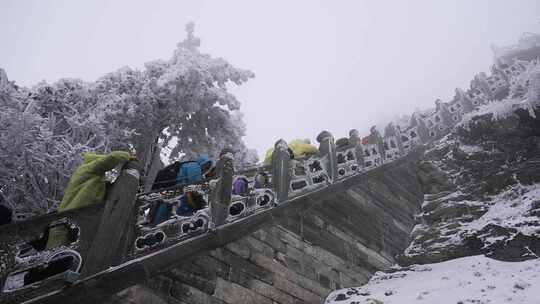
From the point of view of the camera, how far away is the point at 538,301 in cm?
479

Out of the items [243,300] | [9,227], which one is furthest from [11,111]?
[243,300]

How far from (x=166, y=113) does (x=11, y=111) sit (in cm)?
521

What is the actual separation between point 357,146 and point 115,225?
6671 millimetres

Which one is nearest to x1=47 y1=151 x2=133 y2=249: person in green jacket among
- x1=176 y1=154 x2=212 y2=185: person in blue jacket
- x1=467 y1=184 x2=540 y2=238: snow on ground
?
x1=176 y1=154 x2=212 y2=185: person in blue jacket

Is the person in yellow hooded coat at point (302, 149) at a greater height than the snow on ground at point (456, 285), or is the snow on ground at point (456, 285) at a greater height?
the person in yellow hooded coat at point (302, 149)

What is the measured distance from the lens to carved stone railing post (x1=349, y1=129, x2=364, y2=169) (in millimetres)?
9844

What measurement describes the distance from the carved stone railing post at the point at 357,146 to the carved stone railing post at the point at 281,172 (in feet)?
10.00

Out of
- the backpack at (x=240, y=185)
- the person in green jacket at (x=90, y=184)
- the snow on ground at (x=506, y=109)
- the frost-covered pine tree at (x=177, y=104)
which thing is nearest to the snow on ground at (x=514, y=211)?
the snow on ground at (x=506, y=109)

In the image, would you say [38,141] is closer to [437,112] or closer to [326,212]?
[326,212]

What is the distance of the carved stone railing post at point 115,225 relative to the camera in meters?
4.45

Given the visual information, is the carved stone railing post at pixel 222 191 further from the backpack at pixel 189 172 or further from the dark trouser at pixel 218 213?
the backpack at pixel 189 172

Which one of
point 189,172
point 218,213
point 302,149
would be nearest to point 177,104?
point 302,149

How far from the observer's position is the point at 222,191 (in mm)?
5820

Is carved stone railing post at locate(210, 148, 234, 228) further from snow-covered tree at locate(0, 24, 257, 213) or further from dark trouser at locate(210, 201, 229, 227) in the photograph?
snow-covered tree at locate(0, 24, 257, 213)
